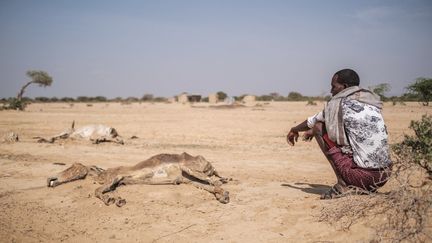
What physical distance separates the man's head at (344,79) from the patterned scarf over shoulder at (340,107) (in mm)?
83

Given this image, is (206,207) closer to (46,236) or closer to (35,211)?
(46,236)

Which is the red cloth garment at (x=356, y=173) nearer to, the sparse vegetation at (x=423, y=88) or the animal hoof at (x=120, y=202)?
the animal hoof at (x=120, y=202)

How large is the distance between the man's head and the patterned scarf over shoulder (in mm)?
83

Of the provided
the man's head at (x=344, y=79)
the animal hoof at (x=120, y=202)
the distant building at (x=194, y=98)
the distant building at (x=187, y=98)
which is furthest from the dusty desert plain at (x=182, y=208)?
the distant building at (x=194, y=98)

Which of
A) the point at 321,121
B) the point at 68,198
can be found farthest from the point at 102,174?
the point at 321,121

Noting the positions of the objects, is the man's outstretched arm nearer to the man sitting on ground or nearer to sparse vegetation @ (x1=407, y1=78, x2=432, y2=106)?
the man sitting on ground

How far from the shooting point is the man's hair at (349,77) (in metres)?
4.87

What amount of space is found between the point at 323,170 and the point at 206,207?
A: 4015mm

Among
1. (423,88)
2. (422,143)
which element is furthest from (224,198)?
(423,88)

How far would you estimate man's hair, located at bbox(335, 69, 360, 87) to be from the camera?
4.87m

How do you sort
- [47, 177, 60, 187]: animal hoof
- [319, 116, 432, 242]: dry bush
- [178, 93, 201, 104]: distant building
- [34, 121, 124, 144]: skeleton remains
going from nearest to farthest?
[319, 116, 432, 242]: dry bush < [47, 177, 60, 187]: animal hoof < [34, 121, 124, 144]: skeleton remains < [178, 93, 201, 104]: distant building

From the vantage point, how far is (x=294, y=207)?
16.6 ft

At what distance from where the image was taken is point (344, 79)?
4.90 meters

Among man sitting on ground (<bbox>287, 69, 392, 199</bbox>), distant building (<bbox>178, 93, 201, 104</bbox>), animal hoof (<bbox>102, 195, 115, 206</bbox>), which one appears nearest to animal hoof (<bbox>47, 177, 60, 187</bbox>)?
animal hoof (<bbox>102, 195, 115, 206</bbox>)
